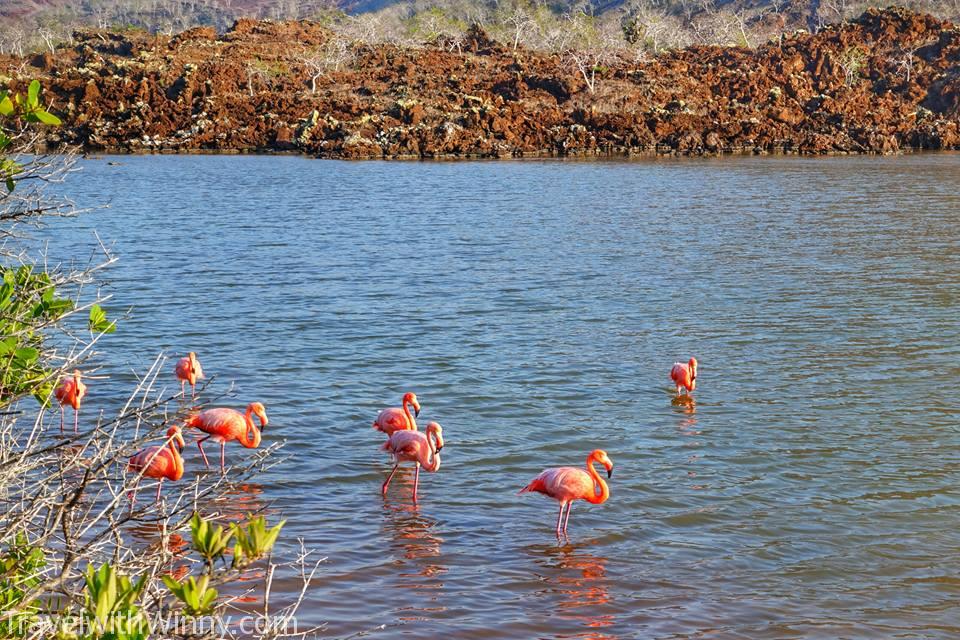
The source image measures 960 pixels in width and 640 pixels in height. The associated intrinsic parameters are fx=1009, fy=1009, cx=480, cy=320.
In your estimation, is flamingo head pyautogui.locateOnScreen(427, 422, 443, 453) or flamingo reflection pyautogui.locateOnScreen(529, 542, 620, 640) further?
flamingo head pyautogui.locateOnScreen(427, 422, 443, 453)

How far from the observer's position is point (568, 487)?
296 inches

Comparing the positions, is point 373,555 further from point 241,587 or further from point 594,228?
point 594,228

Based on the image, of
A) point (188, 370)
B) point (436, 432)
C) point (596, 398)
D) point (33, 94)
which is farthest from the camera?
point (596, 398)

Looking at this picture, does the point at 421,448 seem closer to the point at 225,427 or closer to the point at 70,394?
the point at 225,427

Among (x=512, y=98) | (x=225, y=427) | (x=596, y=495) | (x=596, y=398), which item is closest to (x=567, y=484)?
(x=596, y=495)

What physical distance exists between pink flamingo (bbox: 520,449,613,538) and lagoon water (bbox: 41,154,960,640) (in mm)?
263

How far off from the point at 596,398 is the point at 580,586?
4.61 meters

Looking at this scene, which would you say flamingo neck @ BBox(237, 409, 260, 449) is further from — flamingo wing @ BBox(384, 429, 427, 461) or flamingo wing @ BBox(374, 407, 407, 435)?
flamingo wing @ BBox(384, 429, 427, 461)

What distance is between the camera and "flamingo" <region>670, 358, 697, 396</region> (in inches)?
437

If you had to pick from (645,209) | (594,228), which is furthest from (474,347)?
(645,209)

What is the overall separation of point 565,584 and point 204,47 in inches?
2710

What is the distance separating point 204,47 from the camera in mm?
69500

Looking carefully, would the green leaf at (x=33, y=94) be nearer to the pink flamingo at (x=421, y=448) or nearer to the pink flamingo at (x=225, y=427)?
the pink flamingo at (x=421, y=448)

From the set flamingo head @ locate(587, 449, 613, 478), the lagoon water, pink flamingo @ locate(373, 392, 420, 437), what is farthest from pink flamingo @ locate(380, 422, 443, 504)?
flamingo head @ locate(587, 449, 613, 478)
